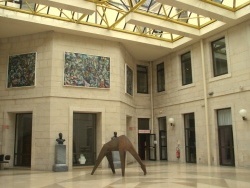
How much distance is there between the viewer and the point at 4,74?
1698cm

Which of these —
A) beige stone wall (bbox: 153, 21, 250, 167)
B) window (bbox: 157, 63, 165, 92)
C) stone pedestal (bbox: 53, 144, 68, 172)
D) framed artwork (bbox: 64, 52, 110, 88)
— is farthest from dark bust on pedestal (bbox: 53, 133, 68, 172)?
window (bbox: 157, 63, 165, 92)

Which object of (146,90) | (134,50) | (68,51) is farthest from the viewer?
(146,90)

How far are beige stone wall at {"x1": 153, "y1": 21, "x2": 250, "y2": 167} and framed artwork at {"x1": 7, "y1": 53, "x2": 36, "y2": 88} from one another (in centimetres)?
926

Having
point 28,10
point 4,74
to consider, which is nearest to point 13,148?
point 4,74

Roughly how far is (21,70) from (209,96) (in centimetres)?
1087

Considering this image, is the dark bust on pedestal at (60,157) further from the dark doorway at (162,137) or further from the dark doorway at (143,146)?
the dark doorway at (162,137)

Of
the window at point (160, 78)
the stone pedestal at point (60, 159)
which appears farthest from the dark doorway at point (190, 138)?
the stone pedestal at point (60, 159)

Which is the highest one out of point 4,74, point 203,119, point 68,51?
point 68,51

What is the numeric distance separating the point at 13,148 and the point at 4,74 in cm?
427

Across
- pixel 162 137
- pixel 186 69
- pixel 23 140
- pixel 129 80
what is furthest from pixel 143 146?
pixel 23 140

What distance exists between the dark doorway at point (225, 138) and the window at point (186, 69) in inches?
132

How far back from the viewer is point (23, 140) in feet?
55.6

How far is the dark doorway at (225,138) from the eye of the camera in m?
15.8

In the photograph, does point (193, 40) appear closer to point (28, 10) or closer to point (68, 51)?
point (68, 51)
